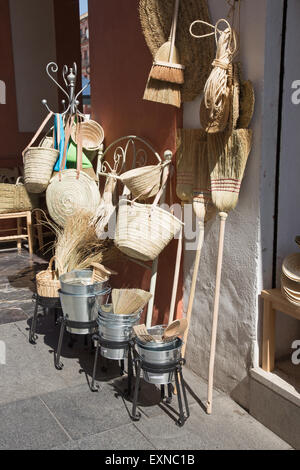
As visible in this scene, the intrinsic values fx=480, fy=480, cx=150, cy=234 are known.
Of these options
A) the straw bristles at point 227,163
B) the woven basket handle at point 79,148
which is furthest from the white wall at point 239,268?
the woven basket handle at point 79,148

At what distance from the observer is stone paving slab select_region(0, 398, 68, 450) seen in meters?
2.66

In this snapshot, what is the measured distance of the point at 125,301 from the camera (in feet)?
10.3

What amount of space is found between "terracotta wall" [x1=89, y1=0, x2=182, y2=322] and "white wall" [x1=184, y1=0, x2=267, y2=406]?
306 millimetres

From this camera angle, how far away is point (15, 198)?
655 centimetres

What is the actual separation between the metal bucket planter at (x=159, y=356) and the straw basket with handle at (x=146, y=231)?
1.91 feet

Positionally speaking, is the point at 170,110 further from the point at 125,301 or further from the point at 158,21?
the point at 125,301

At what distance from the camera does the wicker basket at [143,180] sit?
3.24m

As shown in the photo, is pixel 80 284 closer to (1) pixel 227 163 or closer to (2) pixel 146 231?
(2) pixel 146 231

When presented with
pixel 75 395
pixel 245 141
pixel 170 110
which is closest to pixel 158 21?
pixel 170 110

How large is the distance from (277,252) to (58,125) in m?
2.38

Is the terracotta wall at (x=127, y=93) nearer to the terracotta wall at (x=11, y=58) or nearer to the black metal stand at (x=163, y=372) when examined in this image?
the black metal stand at (x=163, y=372)

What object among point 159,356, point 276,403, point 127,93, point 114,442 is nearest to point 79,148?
point 127,93

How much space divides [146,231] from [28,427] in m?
1.35
